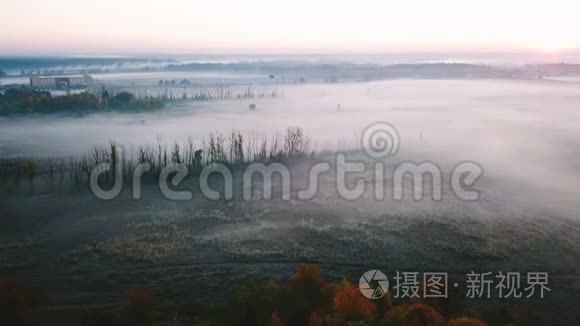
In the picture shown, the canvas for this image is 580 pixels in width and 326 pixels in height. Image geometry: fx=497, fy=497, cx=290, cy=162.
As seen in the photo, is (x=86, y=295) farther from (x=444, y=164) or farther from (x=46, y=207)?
(x=444, y=164)

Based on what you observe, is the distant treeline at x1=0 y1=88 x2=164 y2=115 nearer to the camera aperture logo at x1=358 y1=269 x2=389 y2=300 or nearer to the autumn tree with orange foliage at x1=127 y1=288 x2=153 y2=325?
the autumn tree with orange foliage at x1=127 y1=288 x2=153 y2=325

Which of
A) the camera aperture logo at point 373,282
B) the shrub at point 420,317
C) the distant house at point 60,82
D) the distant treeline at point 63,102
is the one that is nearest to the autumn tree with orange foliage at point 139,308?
the camera aperture logo at point 373,282

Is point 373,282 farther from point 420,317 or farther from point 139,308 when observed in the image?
point 139,308

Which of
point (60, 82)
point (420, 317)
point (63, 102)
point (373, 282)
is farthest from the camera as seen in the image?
point (60, 82)

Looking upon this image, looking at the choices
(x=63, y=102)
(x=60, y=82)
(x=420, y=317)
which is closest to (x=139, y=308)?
(x=420, y=317)

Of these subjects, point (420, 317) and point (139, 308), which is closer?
point (420, 317)

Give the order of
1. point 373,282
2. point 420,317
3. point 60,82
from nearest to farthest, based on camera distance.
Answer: point 420,317, point 373,282, point 60,82

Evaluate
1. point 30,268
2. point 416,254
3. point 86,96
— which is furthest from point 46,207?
point 86,96
